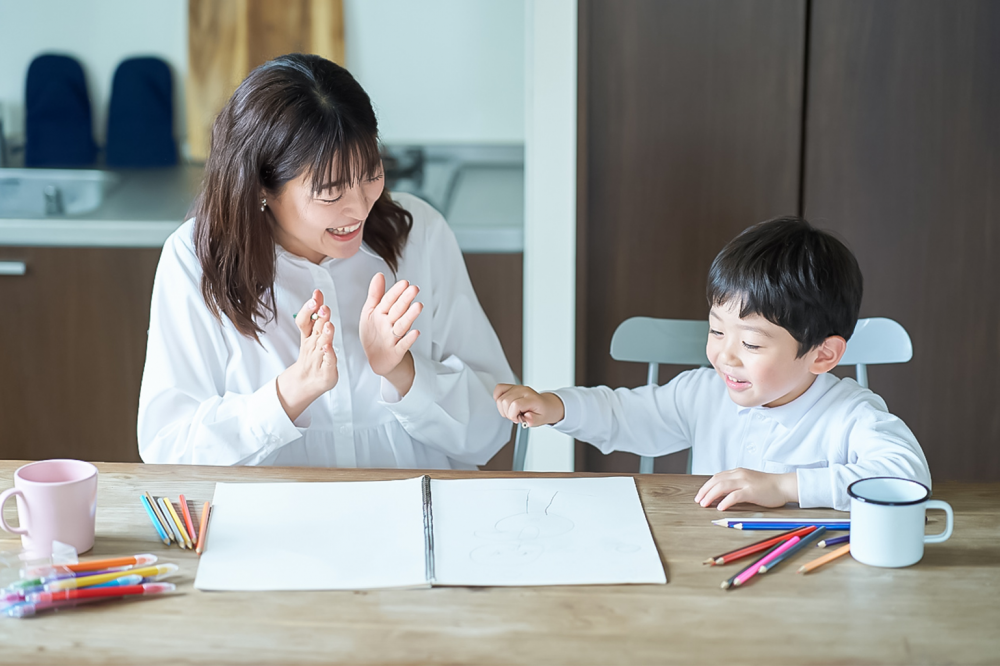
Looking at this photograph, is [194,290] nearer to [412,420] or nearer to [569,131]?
[412,420]

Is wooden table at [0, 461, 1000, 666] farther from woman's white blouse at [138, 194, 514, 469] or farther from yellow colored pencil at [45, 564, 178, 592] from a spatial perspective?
woman's white blouse at [138, 194, 514, 469]

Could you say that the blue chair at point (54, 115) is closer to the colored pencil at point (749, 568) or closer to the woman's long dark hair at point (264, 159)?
the woman's long dark hair at point (264, 159)

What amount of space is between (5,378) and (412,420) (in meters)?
1.46

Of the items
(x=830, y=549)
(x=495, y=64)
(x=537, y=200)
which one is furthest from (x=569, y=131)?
(x=830, y=549)

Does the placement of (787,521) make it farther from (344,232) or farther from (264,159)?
(264,159)

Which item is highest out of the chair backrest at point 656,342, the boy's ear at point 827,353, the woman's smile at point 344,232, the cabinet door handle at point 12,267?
the woman's smile at point 344,232

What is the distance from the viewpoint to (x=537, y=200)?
2.05 meters

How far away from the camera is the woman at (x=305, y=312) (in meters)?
1.23

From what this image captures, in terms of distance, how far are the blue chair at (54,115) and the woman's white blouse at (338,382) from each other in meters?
1.49

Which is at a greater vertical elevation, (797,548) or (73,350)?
(797,548)

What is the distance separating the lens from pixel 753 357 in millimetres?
1205

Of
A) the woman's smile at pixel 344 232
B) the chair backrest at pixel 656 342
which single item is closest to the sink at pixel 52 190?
the woman's smile at pixel 344 232

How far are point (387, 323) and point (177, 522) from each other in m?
0.39

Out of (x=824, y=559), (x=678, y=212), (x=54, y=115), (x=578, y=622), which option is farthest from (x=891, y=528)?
(x=54, y=115)
